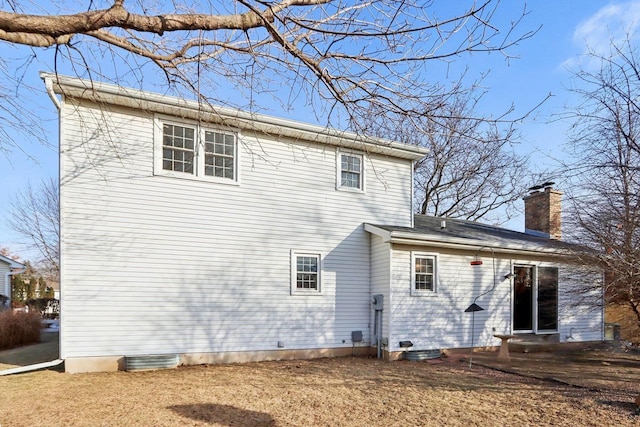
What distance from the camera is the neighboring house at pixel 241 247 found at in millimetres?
7773

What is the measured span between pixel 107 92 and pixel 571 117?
7.99 m

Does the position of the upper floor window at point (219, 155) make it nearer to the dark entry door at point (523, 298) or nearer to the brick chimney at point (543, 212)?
the dark entry door at point (523, 298)

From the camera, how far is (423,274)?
10.1 meters

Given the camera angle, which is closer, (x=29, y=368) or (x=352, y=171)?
(x=29, y=368)

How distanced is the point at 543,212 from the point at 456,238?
19.7ft

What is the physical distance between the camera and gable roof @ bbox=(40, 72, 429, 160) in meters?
7.17

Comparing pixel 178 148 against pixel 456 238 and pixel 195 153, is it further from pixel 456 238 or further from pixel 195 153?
pixel 456 238

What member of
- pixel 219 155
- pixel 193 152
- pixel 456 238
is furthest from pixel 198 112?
pixel 456 238

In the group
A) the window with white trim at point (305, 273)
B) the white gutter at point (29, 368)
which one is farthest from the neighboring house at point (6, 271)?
the window with white trim at point (305, 273)

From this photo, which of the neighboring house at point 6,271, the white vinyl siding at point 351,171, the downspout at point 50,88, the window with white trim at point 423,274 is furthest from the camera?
the neighboring house at point 6,271

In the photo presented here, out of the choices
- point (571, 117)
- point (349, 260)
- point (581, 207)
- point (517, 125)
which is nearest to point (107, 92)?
point (349, 260)

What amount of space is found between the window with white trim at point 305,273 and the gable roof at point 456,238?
166 centimetres

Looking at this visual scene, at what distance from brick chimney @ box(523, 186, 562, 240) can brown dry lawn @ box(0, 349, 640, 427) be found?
233 inches

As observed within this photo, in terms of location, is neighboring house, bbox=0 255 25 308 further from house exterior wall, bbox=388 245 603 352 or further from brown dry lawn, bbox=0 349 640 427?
house exterior wall, bbox=388 245 603 352
